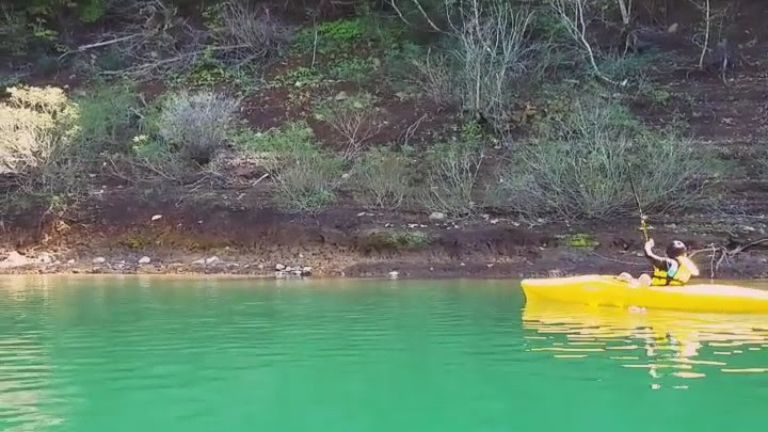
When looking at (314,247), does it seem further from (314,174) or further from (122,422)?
(122,422)

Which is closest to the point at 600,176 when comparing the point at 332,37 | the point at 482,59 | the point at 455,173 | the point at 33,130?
the point at 455,173

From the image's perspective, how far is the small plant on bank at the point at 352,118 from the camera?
22.3 meters

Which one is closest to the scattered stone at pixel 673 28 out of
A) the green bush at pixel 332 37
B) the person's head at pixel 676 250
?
the green bush at pixel 332 37

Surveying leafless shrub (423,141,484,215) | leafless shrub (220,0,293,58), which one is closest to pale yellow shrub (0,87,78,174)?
leafless shrub (220,0,293,58)

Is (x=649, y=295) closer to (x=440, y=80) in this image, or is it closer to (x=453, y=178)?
(x=453, y=178)

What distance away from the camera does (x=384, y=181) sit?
19.4m

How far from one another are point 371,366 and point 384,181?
11589mm

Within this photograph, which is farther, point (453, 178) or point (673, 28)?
point (673, 28)

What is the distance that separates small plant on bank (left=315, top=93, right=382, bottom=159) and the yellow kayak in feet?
32.3

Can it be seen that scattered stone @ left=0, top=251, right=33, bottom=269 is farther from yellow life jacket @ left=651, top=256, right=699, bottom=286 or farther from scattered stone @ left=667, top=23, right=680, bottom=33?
scattered stone @ left=667, top=23, right=680, bottom=33

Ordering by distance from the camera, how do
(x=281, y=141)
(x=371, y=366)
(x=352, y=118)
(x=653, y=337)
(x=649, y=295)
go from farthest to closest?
(x=352, y=118) < (x=281, y=141) < (x=649, y=295) < (x=653, y=337) < (x=371, y=366)

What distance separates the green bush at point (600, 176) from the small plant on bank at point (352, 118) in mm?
4509

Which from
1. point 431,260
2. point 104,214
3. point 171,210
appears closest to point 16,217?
point 104,214

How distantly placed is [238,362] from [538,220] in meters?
11.0
